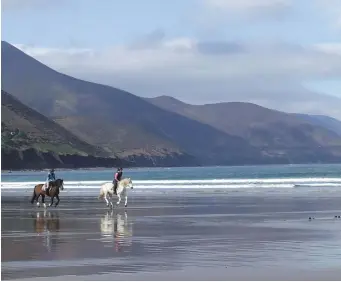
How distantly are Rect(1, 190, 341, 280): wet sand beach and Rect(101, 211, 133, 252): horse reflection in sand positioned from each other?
0.09ft

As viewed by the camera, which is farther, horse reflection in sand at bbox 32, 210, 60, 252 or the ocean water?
the ocean water

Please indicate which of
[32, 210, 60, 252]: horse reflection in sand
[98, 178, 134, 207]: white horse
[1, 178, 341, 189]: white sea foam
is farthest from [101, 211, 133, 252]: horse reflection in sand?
[1, 178, 341, 189]: white sea foam

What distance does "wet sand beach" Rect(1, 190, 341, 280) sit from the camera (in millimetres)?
15805

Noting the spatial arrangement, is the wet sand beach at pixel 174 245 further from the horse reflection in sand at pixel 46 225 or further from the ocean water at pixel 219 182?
the ocean water at pixel 219 182

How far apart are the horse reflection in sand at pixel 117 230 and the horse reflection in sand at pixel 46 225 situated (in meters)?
1.41

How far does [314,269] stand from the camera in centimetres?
1602

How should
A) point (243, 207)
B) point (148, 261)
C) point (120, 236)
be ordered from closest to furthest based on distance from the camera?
point (148, 261), point (120, 236), point (243, 207)

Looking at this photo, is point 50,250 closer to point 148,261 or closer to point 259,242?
point 148,261

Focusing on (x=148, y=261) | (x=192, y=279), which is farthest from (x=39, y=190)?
(x=192, y=279)

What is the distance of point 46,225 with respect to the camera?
28.0 m

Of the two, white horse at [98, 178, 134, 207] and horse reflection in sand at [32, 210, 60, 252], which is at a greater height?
white horse at [98, 178, 134, 207]

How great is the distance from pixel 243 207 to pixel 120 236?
603 inches

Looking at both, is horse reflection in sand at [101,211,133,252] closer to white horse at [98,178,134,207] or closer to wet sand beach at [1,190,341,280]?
wet sand beach at [1,190,341,280]

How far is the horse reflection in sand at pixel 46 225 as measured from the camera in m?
22.0
